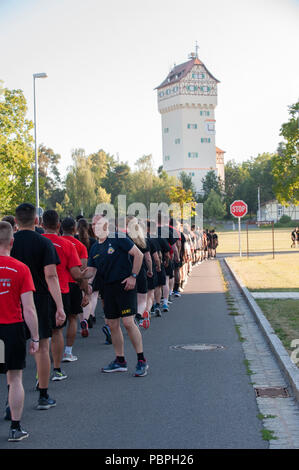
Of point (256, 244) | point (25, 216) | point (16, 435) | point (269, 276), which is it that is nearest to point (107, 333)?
point (25, 216)

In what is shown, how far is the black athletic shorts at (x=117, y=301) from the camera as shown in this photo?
7.89 meters

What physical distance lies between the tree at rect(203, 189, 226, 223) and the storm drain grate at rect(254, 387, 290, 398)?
114 meters

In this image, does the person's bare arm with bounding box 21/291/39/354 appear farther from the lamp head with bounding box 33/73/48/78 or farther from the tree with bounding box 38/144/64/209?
the tree with bounding box 38/144/64/209

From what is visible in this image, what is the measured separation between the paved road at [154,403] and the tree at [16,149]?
28.5 meters

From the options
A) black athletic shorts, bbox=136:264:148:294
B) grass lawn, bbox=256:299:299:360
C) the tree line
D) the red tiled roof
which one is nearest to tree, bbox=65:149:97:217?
the tree line

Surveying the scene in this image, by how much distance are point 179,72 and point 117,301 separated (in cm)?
13881

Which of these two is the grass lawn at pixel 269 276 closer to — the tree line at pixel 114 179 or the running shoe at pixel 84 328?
the running shoe at pixel 84 328

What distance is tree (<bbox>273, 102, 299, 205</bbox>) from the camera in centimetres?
3938

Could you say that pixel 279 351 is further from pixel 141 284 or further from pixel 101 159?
pixel 101 159

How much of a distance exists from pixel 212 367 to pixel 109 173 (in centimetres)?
13936

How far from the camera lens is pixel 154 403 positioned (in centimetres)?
663

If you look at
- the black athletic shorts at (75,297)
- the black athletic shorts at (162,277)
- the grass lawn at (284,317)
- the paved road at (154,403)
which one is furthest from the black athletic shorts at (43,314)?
the black athletic shorts at (162,277)
